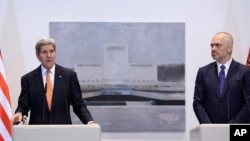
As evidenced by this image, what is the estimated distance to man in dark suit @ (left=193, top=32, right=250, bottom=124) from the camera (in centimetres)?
414

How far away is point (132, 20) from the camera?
5430 mm

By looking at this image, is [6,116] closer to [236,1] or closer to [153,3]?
[153,3]

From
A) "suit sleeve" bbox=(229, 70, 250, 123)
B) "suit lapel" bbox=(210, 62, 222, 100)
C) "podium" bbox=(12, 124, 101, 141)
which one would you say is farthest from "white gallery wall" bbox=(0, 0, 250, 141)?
"podium" bbox=(12, 124, 101, 141)

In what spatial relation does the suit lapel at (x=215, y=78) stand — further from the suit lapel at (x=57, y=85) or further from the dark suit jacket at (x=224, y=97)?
the suit lapel at (x=57, y=85)

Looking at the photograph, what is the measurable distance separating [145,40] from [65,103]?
5.80 feet

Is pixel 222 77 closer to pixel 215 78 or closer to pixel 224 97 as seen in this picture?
pixel 215 78

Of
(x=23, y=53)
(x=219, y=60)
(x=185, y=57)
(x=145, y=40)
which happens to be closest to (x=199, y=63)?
(x=185, y=57)

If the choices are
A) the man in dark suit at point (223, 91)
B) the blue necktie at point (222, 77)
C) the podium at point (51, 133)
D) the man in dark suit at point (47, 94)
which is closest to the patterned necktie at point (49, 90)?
the man in dark suit at point (47, 94)

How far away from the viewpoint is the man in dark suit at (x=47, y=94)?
3.89 meters

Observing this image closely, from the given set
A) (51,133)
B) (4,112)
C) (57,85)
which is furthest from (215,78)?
(4,112)

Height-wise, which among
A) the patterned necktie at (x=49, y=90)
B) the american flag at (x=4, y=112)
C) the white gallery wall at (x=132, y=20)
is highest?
the white gallery wall at (x=132, y=20)

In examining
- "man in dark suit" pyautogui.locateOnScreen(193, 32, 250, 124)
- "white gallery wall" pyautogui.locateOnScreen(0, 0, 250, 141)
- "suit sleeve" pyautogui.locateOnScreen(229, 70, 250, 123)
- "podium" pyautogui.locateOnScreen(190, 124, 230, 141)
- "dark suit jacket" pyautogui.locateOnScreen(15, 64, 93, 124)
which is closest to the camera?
"podium" pyautogui.locateOnScreen(190, 124, 230, 141)

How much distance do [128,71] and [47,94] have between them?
1.62m

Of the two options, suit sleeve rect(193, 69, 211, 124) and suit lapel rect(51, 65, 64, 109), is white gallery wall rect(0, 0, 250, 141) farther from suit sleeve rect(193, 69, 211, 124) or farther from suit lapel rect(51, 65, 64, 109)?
suit lapel rect(51, 65, 64, 109)
